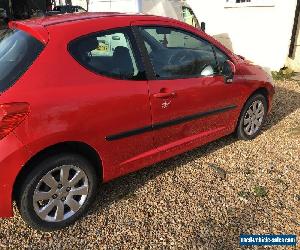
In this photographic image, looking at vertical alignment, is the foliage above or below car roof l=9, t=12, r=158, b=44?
below

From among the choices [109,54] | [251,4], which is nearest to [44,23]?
[109,54]

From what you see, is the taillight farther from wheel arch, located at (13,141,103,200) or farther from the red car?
wheel arch, located at (13,141,103,200)

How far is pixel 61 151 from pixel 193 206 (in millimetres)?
1402

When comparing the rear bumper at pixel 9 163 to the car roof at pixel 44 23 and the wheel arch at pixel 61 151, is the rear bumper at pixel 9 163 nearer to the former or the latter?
the wheel arch at pixel 61 151

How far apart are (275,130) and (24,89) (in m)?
3.94

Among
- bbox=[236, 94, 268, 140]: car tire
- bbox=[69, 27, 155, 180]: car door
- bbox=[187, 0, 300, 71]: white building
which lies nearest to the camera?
bbox=[69, 27, 155, 180]: car door

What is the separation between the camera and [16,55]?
9.56 ft

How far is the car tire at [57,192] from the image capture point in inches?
112

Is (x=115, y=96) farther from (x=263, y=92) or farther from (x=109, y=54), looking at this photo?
(x=263, y=92)

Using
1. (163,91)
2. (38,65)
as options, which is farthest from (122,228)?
(38,65)

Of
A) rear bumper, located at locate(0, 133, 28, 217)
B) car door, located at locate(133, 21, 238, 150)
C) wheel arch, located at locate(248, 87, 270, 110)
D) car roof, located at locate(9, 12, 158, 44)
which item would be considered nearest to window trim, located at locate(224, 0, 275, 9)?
wheel arch, located at locate(248, 87, 270, 110)

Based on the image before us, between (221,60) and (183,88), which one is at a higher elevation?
(221,60)

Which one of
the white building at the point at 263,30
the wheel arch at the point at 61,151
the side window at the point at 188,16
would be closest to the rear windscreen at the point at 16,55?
the wheel arch at the point at 61,151

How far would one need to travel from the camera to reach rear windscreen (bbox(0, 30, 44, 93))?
273 centimetres
